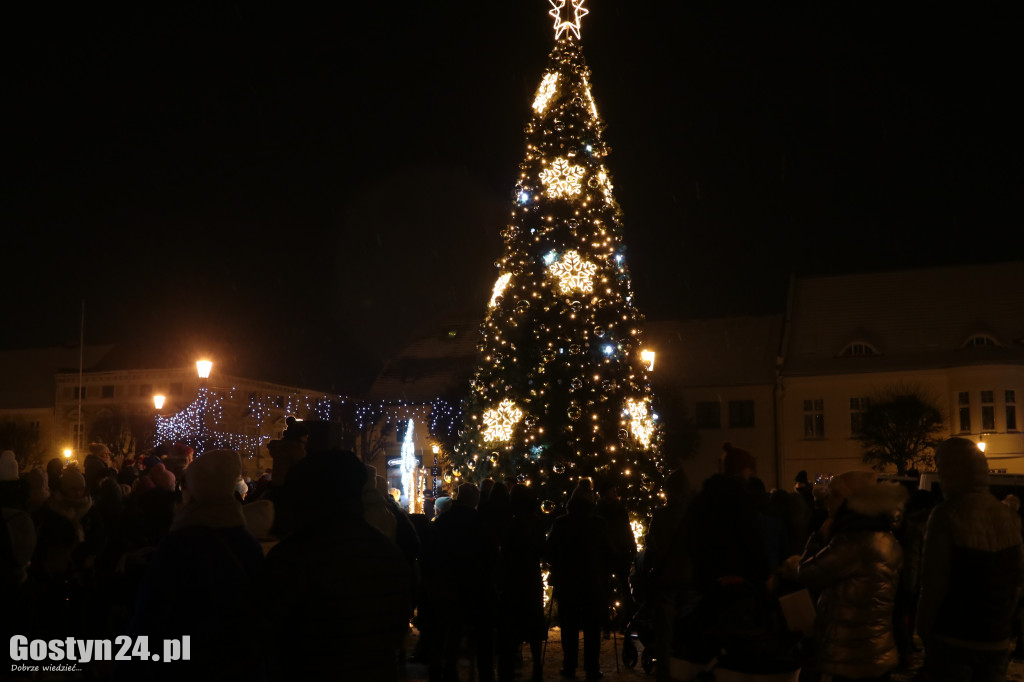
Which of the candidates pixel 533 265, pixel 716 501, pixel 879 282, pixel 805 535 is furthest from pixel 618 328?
pixel 879 282

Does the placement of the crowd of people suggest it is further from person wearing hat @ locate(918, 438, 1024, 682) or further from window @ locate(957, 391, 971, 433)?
window @ locate(957, 391, 971, 433)

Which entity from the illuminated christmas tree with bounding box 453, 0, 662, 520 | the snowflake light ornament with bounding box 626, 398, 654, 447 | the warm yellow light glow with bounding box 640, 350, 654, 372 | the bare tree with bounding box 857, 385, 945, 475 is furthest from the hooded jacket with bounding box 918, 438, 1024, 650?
the bare tree with bounding box 857, 385, 945, 475

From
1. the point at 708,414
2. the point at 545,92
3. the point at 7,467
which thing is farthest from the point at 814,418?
the point at 7,467

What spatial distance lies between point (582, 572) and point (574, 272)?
8.11 m

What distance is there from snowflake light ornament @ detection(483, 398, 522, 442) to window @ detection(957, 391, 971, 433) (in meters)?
34.1

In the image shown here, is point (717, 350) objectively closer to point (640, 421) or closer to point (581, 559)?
point (640, 421)

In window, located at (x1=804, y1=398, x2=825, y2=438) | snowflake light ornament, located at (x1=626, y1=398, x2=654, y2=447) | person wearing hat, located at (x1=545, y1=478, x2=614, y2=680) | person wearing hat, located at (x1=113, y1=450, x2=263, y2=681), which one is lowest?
person wearing hat, located at (x1=545, y1=478, x2=614, y2=680)

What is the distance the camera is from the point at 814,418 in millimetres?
50031

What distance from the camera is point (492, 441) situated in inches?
739

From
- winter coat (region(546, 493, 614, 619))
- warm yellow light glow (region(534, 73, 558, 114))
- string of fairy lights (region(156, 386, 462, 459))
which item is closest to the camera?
winter coat (region(546, 493, 614, 619))

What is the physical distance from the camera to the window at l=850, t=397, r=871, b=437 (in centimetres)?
4866

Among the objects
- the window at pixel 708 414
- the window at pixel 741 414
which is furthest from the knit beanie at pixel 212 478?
the window at pixel 708 414

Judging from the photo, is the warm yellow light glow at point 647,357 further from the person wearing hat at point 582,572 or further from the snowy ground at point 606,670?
the person wearing hat at point 582,572

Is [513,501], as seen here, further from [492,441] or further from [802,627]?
Answer: [492,441]
